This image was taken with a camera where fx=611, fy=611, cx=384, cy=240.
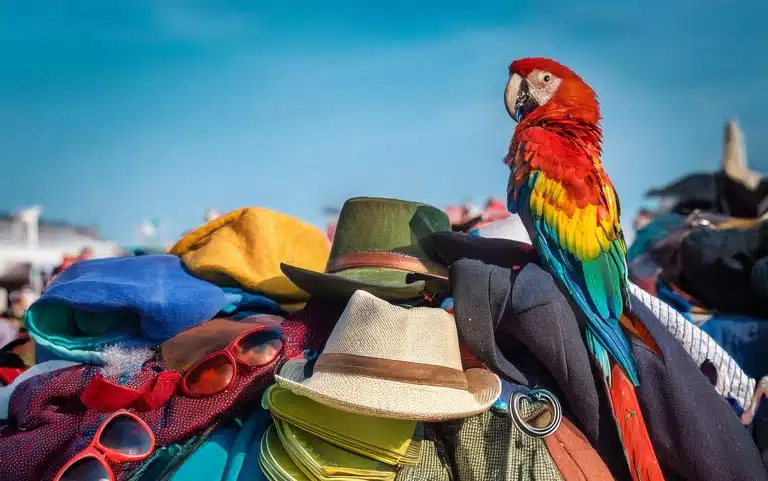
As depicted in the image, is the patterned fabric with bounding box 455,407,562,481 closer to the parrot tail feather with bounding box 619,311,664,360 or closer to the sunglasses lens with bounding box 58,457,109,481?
the parrot tail feather with bounding box 619,311,664,360

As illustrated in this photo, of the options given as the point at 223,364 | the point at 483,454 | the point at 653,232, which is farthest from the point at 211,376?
the point at 653,232

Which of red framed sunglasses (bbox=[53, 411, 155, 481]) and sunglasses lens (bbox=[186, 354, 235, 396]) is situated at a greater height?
sunglasses lens (bbox=[186, 354, 235, 396])

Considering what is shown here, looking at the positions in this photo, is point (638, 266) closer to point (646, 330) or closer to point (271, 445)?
point (646, 330)

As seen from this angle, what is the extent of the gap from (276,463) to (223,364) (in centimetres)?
25

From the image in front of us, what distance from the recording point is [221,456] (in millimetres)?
1215

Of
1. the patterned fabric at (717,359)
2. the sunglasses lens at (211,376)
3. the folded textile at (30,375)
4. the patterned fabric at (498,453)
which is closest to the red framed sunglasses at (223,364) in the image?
the sunglasses lens at (211,376)

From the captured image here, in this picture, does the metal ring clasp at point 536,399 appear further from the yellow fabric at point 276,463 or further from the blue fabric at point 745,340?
the blue fabric at point 745,340

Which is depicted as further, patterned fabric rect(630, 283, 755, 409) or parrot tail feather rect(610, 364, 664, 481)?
patterned fabric rect(630, 283, 755, 409)

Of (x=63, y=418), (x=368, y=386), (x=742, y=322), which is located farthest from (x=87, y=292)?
(x=742, y=322)

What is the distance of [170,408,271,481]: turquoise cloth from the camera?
45.9 inches

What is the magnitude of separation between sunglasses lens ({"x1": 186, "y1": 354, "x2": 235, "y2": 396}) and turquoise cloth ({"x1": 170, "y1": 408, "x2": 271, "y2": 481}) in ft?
0.32

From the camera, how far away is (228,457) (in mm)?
1216

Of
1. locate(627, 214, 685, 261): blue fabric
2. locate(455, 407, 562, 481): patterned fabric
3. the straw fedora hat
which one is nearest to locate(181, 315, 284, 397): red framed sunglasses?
the straw fedora hat

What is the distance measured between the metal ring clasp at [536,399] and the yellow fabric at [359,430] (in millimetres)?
191
